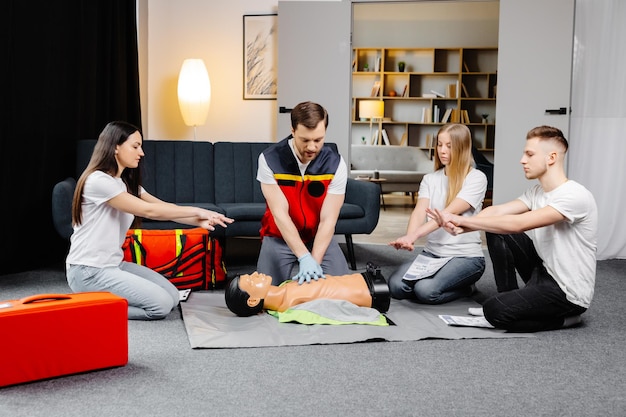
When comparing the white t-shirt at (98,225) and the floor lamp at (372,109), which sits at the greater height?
the floor lamp at (372,109)

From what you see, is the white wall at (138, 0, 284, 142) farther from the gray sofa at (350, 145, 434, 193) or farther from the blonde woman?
the gray sofa at (350, 145, 434, 193)

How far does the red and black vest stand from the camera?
3.17m

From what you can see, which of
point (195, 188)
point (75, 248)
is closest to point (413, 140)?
point (195, 188)

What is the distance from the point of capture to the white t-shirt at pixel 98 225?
291cm

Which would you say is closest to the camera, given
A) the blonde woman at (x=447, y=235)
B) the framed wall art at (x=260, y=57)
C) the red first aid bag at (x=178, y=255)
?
the blonde woman at (x=447, y=235)

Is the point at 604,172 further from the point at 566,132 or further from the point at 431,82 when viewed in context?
the point at 431,82

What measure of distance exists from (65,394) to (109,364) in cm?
23

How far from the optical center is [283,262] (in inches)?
128

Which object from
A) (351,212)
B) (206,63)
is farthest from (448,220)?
(206,63)

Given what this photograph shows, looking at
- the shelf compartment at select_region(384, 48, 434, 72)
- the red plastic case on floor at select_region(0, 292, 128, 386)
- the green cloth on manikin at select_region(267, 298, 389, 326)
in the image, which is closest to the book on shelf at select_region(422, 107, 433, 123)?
the shelf compartment at select_region(384, 48, 434, 72)

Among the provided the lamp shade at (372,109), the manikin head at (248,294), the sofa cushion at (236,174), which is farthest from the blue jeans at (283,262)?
the lamp shade at (372,109)

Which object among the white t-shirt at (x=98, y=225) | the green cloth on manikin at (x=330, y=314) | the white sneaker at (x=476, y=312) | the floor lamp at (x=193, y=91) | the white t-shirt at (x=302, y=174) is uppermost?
the floor lamp at (x=193, y=91)

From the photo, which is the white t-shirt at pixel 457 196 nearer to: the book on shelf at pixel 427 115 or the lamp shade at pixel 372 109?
the lamp shade at pixel 372 109

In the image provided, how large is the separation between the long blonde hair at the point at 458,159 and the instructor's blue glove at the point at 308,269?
769 mm
